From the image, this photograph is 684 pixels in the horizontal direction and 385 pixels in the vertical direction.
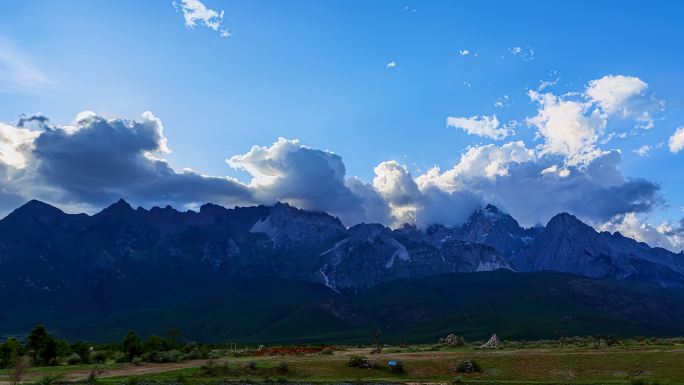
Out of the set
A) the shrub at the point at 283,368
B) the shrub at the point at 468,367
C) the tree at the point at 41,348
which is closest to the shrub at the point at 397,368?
the shrub at the point at 468,367

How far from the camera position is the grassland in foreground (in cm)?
8019

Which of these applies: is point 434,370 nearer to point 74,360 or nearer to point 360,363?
point 360,363

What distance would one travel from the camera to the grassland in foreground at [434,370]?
3157 inches

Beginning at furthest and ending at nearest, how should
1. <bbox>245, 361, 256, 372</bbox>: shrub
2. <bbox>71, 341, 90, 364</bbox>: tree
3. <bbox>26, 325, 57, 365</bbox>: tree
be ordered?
<bbox>71, 341, 90, 364</bbox>: tree → <bbox>26, 325, 57, 365</bbox>: tree → <bbox>245, 361, 256, 372</bbox>: shrub

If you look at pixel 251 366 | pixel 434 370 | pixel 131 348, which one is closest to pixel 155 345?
pixel 131 348

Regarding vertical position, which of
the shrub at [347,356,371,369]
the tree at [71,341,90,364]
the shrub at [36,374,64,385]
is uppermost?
the tree at [71,341,90,364]

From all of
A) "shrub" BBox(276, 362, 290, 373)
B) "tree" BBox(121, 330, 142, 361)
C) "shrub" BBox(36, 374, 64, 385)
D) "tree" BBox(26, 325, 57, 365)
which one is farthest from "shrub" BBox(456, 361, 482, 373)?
"tree" BBox(26, 325, 57, 365)

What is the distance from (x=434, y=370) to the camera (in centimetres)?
9100

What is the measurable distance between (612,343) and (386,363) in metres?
51.8

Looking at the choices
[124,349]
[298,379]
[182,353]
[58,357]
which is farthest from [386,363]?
[58,357]

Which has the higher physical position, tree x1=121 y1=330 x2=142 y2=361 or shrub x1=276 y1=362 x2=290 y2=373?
tree x1=121 y1=330 x2=142 y2=361

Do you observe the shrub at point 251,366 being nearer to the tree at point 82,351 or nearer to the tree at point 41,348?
the tree at point 82,351

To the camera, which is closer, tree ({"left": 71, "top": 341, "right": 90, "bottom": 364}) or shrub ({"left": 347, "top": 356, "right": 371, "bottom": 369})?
shrub ({"left": 347, "top": 356, "right": 371, "bottom": 369})

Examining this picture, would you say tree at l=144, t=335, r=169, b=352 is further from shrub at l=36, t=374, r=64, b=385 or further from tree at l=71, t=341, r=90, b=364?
shrub at l=36, t=374, r=64, b=385
